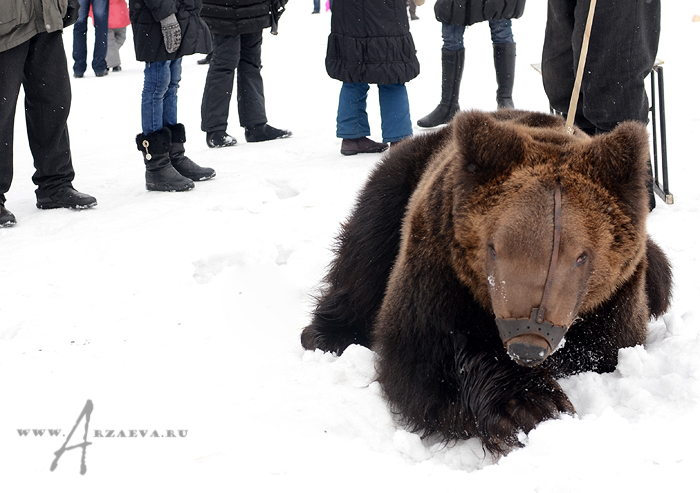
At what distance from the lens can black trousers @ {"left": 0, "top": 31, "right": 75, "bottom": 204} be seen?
5523 millimetres

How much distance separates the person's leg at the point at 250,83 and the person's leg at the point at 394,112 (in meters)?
1.71

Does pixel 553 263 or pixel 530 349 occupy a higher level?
pixel 553 263

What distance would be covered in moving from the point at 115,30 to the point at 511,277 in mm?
13391

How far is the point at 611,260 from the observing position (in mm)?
2502

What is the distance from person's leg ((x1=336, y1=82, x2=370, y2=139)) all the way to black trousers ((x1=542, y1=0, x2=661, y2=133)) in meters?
2.87

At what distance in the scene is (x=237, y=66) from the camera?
838cm

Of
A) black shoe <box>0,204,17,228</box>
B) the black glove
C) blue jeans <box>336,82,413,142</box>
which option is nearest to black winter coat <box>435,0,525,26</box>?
blue jeans <box>336,82,413,142</box>

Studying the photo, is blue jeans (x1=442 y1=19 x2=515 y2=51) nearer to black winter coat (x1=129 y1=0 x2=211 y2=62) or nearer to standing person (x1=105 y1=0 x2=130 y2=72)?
black winter coat (x1=129 y1=0 x2=211 y2=62)

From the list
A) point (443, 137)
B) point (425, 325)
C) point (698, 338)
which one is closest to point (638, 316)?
point (698, 338)

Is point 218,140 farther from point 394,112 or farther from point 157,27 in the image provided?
point 157,27

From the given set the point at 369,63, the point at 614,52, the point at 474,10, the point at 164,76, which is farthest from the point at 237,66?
the point at 614,52

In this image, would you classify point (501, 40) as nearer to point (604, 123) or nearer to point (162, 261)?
point (604, 123)

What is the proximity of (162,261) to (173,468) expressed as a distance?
238 cm

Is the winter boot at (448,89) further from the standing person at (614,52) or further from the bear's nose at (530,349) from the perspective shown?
the bear's nose at (530,349)
